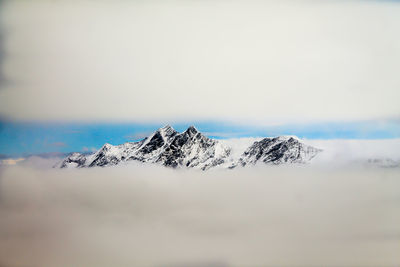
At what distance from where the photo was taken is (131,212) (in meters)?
5.70

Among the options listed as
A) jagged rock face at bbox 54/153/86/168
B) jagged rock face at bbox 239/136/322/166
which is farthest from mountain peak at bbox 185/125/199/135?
jagged rock face at bbox 54/153/86/168

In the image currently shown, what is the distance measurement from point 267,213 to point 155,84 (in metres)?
2.12

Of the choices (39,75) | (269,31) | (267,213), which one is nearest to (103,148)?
(39,75)

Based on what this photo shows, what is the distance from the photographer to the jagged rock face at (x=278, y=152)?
219 inches

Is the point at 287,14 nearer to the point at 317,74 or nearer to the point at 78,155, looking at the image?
the point at 317,74

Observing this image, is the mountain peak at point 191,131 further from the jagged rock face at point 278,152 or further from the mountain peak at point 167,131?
the jagged rock face at point 278,152

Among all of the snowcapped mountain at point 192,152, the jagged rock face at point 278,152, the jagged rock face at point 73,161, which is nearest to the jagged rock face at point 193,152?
the snowcapped mountain at point 192,152

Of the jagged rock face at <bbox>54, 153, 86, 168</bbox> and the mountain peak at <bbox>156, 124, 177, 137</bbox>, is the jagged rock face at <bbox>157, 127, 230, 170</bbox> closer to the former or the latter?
the mountain peak at <bbox>156, 124, 177, 137</bbox>

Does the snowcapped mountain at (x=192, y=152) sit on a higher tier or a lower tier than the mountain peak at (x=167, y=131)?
lower

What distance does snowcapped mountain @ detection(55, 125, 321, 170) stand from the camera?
219 inches

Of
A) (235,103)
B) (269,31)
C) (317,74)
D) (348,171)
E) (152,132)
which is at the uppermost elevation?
(269,31)

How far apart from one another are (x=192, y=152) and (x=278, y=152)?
104 cm

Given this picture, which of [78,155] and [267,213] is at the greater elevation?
[78,155]

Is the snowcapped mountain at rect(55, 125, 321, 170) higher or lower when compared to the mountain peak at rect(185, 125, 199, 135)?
lower
